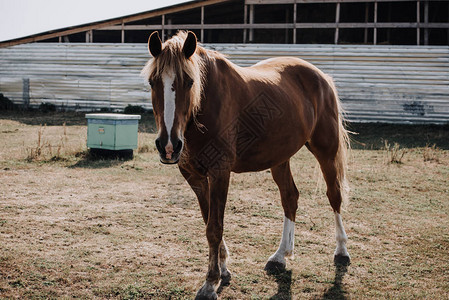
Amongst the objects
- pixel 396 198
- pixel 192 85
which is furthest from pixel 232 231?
pixel 396 198

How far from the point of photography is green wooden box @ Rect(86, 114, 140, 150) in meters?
8.86

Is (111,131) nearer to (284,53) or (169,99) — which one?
(169,99)

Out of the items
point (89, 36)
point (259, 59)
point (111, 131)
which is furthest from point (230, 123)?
point (89, 36)

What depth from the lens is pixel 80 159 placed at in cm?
902

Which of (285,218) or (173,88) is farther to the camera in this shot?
(285,218)

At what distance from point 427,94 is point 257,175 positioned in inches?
445

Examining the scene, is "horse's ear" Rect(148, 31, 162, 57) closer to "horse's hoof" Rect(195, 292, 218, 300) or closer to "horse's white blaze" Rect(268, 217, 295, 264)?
"horse's hoof" Rect(195, 292, 218, 300)

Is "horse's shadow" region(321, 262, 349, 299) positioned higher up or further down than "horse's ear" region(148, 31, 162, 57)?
further down

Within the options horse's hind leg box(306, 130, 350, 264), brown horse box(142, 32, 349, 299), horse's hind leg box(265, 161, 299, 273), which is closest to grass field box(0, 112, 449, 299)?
horse's hind leg box(265, 161, 299, 273)

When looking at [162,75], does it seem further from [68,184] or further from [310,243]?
Answer: [68,184]

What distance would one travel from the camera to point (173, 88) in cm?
271

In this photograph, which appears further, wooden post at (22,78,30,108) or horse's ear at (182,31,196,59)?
wooden post at (22,78,30,108)

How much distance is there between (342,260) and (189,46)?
8.87ft

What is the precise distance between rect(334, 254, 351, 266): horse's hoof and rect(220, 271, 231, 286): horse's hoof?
3.88 feet
